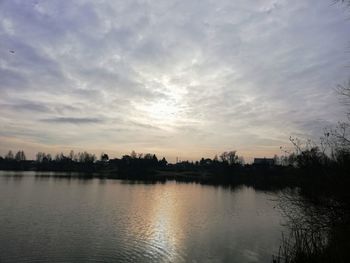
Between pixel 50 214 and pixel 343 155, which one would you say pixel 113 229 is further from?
pixel 343 155

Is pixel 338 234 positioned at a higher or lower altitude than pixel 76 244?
higher

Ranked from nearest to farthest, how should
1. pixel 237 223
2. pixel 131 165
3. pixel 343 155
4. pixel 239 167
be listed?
1. pixel 343 155
2. pixel 237 223
3. pixel 239 167
4. pixel 131 165

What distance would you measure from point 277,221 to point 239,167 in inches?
4766

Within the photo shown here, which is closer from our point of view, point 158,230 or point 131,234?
point 131,234

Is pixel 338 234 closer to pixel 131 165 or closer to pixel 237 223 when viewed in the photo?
pixel 237 223

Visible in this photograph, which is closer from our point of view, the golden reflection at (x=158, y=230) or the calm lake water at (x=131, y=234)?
the calm lake water at (x=131, y=234)

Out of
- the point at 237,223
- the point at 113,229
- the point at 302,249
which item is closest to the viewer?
the point at 302,249

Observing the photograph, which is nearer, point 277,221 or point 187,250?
point 187,250

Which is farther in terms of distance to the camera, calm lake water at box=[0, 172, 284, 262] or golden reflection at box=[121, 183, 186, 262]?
golden reflection at box=[121, 183, 186, 262]

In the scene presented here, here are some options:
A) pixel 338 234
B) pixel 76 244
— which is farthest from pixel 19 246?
pixel 338 234

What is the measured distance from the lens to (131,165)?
586 ft

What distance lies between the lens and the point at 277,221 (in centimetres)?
3186

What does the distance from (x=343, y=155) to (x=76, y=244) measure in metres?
15.5

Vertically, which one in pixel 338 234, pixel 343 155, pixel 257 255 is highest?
pixel 343 155
